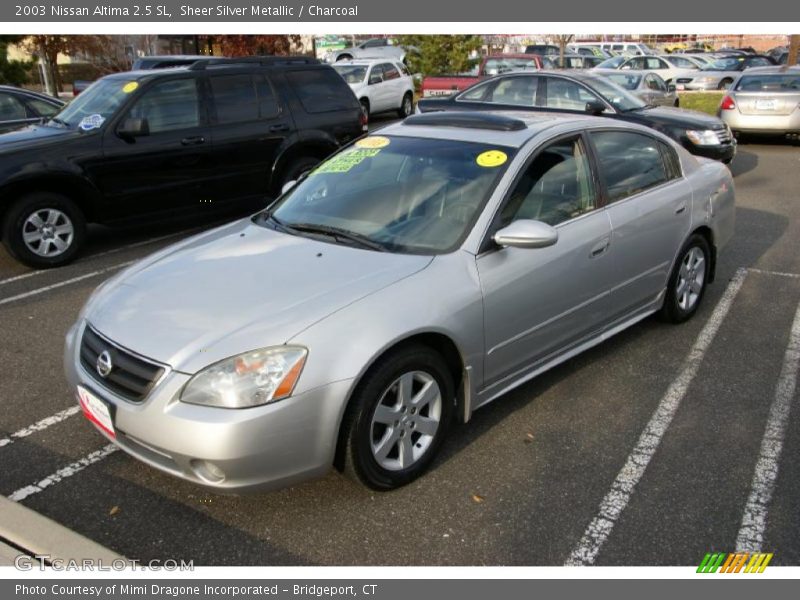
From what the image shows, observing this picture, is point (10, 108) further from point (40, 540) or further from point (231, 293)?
point (40, 540)

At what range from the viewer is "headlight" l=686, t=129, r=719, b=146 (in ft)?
32.8

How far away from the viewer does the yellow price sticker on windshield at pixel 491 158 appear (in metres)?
3.75

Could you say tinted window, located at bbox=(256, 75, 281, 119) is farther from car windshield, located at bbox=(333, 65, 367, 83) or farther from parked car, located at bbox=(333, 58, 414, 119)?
car windshield, located at bbox=(333, 65, 367, 83)

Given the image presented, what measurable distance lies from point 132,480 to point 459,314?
1720 millimetres

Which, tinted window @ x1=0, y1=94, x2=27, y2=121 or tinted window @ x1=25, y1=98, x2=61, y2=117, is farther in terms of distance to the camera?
tinted window @ x1=25, y1=98, x2=61, y2=117

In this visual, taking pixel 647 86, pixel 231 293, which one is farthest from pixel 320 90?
pixel 647 86

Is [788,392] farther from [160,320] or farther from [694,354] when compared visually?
[160,320]

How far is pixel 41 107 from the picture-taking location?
390 inches

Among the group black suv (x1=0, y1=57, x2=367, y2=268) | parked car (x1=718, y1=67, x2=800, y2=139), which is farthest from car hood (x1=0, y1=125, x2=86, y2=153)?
parked car (x1=718, y1=67, x2=800, y2=139)

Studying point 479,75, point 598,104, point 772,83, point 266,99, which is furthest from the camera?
point 479,75

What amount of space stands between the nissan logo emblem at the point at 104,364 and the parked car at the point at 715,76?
920 inches

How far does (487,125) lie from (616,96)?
694 centimetres

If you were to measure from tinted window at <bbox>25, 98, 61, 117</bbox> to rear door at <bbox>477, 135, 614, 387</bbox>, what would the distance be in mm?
8281
